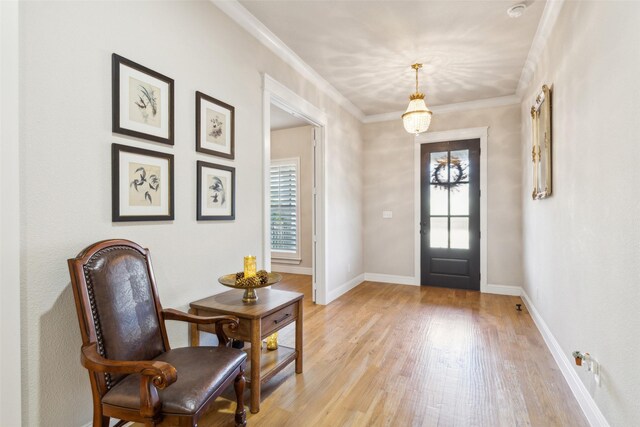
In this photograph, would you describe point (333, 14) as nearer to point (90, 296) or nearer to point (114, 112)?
point (114, 112)

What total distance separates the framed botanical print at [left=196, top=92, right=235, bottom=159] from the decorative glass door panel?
11.4 feet

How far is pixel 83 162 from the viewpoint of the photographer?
5.16ft

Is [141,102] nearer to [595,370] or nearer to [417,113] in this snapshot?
[417,113]

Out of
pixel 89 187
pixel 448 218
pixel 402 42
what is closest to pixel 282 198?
pixel 448 218

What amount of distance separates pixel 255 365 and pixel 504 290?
4.08 meters

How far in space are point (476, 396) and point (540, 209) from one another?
2048 mm

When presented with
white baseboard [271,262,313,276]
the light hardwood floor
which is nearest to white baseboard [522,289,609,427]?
the light hardwood floor

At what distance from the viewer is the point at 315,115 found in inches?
150

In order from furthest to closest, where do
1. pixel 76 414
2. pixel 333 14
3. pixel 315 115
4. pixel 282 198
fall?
pixel 282 198, pixel 315 115, pixel 333 14, pixel 76 414

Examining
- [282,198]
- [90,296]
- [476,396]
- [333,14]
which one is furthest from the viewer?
[282,198]

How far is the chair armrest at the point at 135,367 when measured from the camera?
1223mm

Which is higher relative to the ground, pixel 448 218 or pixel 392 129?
pixel 392 129

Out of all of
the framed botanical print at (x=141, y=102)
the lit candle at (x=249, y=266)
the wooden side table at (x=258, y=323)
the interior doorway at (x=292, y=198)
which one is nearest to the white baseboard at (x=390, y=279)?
the interior doorway at (x=292, y=198)

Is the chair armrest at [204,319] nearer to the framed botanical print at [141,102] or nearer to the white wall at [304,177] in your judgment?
the framed botanical print at [141,102]
